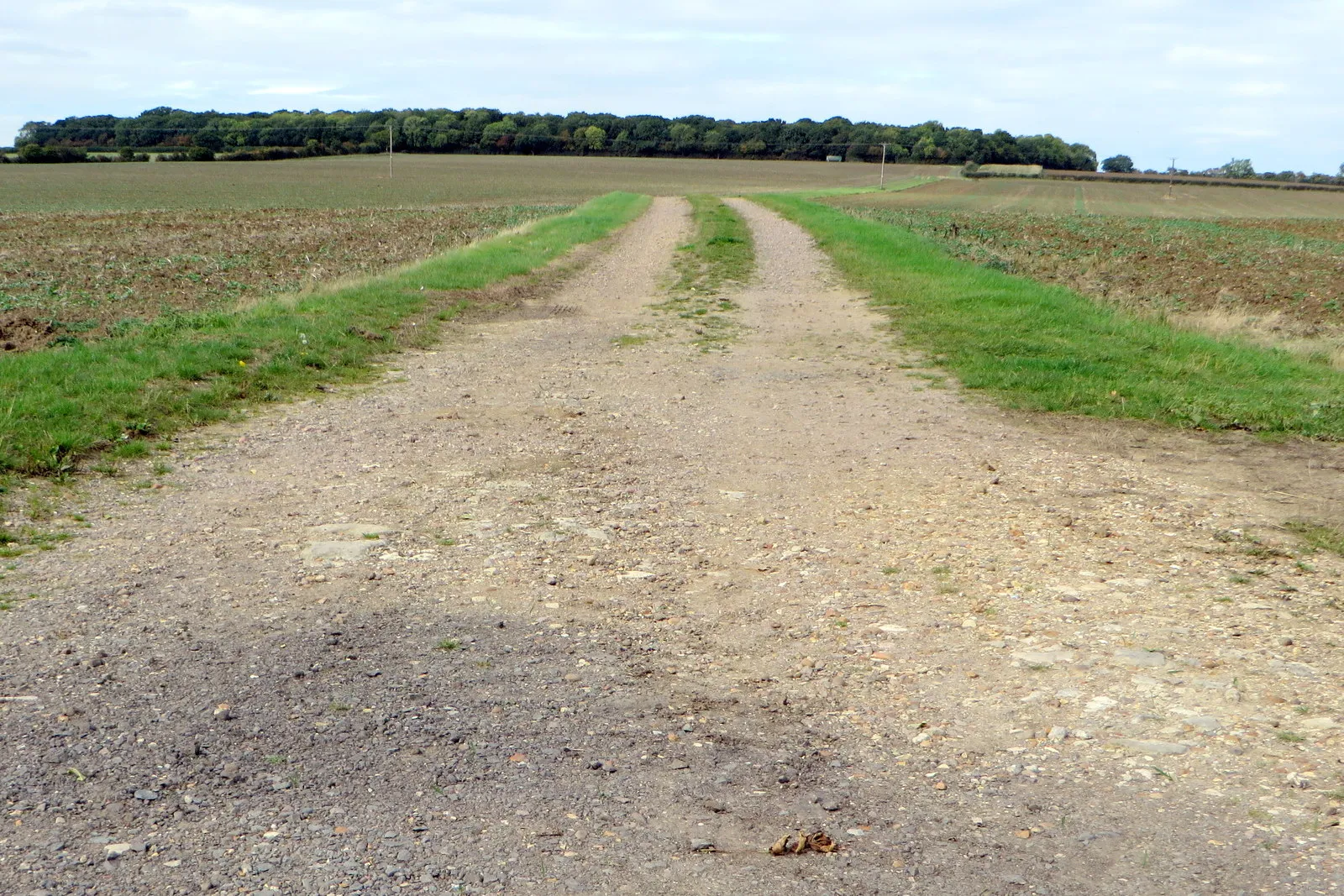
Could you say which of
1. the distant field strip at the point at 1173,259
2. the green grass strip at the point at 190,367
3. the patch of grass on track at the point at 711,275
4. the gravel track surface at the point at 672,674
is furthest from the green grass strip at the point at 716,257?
the gravel track surface at the point at 672,674

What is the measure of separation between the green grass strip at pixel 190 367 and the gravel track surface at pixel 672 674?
735mm

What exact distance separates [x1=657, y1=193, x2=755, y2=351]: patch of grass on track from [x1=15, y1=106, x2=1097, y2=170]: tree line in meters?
84.0

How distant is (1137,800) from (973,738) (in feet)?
1.98

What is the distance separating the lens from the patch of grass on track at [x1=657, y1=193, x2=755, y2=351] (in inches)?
569

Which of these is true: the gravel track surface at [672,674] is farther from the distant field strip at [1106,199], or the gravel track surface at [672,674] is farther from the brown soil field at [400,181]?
the distant field strip at [1106,199]

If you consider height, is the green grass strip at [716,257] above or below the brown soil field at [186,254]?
above

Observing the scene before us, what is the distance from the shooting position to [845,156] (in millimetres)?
120625

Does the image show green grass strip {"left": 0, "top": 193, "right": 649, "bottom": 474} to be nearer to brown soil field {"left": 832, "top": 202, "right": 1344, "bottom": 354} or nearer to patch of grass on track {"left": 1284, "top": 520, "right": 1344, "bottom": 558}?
patch of grass on track {"left": 1284, "top": 520, "right": 1344, "bottom": 558}

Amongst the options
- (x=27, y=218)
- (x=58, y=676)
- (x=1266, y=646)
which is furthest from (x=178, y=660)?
(x=27, y=218)

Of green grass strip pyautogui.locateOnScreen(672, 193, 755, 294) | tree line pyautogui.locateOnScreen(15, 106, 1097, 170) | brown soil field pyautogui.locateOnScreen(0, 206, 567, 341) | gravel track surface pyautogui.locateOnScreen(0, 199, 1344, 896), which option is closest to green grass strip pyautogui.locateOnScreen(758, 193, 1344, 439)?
gravel track surface pyautogui.locateOnScreen(0, 199, 1344, 896)

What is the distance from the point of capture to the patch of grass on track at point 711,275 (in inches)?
569

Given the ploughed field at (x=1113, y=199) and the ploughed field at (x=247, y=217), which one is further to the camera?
the ploughed field at (x=1113, y=199)

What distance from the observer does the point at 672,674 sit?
14.6 feet

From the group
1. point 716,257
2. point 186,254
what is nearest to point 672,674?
point 716,257
